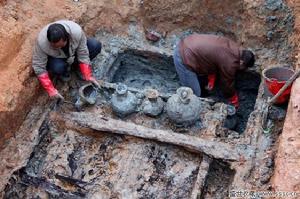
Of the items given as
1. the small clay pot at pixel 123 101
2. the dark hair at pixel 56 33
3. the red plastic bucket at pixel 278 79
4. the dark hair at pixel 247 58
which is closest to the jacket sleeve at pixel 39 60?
the dark hair at pixel 56 33

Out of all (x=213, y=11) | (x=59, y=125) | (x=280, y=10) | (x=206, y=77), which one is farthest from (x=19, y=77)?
(x=280, y=10)

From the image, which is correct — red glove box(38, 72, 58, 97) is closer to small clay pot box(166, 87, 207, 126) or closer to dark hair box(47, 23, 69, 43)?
dark hair box(47, 23, 69, 43)

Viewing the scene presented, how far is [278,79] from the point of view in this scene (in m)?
6.04

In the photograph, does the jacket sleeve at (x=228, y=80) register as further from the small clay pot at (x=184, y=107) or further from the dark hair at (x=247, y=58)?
the small clay pot at (x=184, y=107)

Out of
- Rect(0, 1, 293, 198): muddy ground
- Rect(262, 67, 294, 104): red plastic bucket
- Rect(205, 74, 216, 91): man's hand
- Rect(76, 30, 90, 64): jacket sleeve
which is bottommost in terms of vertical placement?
Rect(0, 1, 293, 198): muddy ground

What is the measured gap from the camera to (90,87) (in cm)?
636

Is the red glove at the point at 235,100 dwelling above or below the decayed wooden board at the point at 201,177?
above

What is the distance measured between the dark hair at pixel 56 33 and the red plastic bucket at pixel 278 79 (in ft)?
7.87

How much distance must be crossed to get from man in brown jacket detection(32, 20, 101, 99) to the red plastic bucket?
211 cm

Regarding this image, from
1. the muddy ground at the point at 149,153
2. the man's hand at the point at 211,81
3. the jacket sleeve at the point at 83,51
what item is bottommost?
the muddy ground at the point at 149,153

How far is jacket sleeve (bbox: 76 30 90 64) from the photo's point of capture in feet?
19.9

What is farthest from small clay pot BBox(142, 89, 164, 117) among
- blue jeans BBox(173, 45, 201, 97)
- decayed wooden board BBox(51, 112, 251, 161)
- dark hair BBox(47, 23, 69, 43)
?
dark hair BBox(47, 23, 69, 43)

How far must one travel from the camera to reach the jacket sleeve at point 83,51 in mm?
6051

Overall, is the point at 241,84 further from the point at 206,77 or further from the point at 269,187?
the point at 269,187
